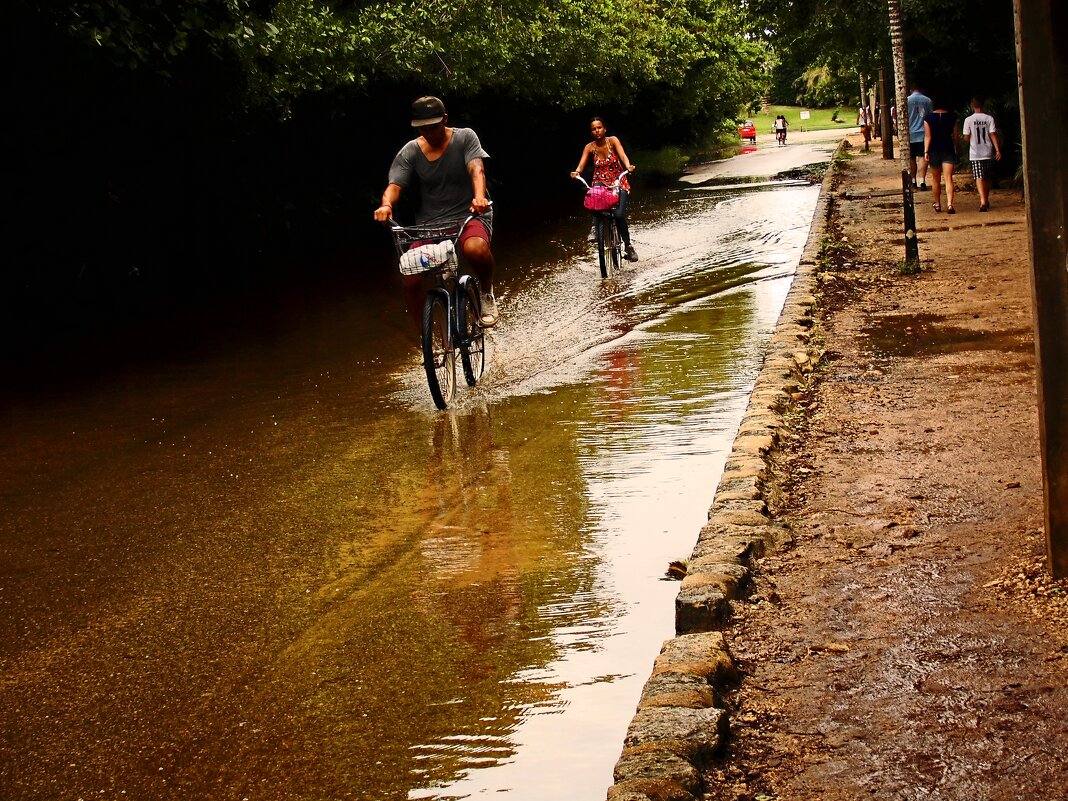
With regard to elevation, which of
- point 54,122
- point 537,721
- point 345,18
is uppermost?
point 345,18

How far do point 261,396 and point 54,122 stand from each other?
20.3 ft

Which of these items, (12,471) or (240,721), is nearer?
(240,721)

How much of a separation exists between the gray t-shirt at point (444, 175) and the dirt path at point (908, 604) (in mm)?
2828

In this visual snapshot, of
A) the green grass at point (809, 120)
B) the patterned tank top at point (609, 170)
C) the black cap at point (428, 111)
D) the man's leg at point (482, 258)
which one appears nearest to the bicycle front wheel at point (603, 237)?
the patterned tank top at point (609, 170)

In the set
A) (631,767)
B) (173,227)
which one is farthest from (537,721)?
(173,227)

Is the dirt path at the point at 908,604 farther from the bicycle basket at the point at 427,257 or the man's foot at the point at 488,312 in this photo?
the bicycle basket at the point at 427,257

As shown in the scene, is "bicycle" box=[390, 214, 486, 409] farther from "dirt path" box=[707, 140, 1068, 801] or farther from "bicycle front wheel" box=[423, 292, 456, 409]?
"dirt path" box=[707, 140, 1068, 801]

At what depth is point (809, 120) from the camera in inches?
4400

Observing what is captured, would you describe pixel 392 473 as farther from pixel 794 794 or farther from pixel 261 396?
pixel 794 794

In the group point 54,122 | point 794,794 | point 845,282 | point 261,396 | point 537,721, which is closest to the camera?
point 794,794

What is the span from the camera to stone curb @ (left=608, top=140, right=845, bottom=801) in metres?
3.42

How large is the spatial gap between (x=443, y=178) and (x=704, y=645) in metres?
5.80

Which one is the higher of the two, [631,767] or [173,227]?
[173,227]

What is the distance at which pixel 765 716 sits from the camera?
3.86 metres
